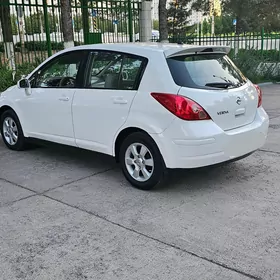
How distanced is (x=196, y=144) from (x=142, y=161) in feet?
2.44

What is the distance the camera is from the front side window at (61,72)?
533cm

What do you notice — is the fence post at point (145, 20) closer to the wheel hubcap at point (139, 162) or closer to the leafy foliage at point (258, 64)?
the leafy foliage at point (258, 64)

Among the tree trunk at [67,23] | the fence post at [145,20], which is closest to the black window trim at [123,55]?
the tree trunk at [67,23]

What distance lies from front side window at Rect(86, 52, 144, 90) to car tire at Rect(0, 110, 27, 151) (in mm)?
1750

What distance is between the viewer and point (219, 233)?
11.7 feet

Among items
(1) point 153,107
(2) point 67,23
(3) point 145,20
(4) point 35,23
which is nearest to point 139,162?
(1) point 153,107

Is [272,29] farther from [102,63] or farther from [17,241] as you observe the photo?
[17,241]

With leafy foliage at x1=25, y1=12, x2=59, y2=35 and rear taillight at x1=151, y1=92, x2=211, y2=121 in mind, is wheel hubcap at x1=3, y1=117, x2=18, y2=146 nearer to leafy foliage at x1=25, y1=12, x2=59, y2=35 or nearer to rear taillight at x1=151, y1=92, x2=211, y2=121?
rear taillight at x1=151, y1=92, x2=211, y2=121

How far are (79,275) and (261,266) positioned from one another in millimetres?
1399

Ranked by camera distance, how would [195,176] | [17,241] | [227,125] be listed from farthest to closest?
[195,176] < [227,125] < [17,241]

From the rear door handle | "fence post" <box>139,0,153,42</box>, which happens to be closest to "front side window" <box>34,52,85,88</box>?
the rear door handle

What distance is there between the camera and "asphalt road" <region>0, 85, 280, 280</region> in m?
3.04

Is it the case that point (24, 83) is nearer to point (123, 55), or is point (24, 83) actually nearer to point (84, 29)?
point (123, 55)

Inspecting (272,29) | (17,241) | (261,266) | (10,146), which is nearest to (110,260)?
(17,241)
